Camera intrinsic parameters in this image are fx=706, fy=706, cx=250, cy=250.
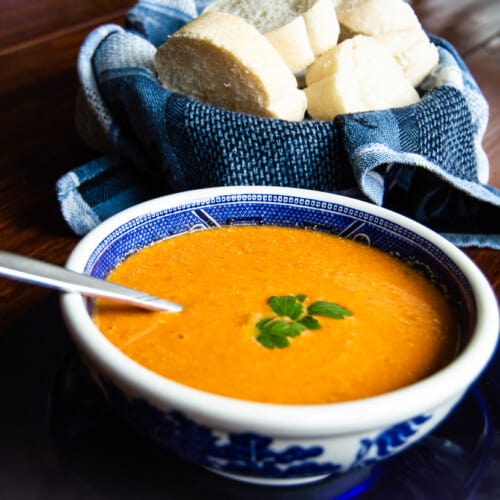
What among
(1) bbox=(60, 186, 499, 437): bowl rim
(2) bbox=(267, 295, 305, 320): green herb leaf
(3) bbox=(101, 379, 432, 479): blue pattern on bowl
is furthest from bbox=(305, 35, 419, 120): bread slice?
(3) bbox=(101, 379, 432, 479): blue pattern on bowl

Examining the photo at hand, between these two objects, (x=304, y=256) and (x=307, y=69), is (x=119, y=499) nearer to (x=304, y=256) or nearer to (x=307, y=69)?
(x=304, y=256)

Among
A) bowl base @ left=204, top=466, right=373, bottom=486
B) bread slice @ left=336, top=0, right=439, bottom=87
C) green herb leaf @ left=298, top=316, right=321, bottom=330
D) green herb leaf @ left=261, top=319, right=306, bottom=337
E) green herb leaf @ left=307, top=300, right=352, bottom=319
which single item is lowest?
bowl base @ left=204, top=466, right=373, bottom=486

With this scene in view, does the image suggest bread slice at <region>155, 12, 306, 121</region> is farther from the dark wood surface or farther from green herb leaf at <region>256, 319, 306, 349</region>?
green herb leaf at <region>256, 319, 306, 349</region>

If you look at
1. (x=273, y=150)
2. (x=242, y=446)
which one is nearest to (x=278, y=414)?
(x=242, y=446)

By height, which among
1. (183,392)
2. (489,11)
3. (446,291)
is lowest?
(489,11)

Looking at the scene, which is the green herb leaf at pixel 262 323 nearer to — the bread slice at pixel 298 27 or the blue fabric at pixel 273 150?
the blue fabric at pixel 273 150

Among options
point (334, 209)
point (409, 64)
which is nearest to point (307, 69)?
point (409, 64)
